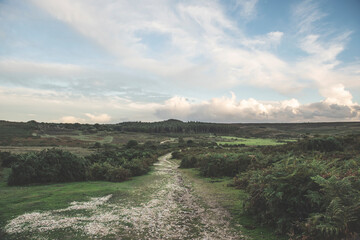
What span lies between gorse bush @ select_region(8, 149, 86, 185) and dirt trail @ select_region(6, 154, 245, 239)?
35.4 feet

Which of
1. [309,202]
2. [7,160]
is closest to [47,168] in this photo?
[7,160]

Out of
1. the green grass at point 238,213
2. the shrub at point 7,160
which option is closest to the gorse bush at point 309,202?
the green grass at point 238,213

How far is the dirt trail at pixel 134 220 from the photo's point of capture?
352 inches

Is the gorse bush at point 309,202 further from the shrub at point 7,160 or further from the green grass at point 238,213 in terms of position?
the shrub at point 7,160

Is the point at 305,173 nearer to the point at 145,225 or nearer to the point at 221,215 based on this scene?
the point at 221,215

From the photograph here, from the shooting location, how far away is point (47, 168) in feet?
70.6

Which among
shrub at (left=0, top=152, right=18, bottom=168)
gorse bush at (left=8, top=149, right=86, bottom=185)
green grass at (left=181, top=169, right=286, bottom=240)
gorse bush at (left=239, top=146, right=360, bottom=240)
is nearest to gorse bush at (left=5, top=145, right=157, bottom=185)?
gorse bush at (left=8, top=149, right=86, bottom=185)

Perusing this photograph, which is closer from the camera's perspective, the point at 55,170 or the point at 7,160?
the point at 55,170

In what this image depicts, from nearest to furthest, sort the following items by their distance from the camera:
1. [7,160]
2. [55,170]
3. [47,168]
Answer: [47,168], [55,170], [7,160]

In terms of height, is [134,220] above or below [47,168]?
below

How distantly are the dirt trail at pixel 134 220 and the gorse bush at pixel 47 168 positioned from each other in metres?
10.8

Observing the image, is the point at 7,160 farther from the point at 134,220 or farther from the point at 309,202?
the point at 309,202

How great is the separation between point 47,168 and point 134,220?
15923 mm

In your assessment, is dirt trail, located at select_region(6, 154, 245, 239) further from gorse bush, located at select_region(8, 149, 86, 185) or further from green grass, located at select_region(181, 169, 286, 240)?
gorse bush, located at select_region(8, 149, 86, 185)
